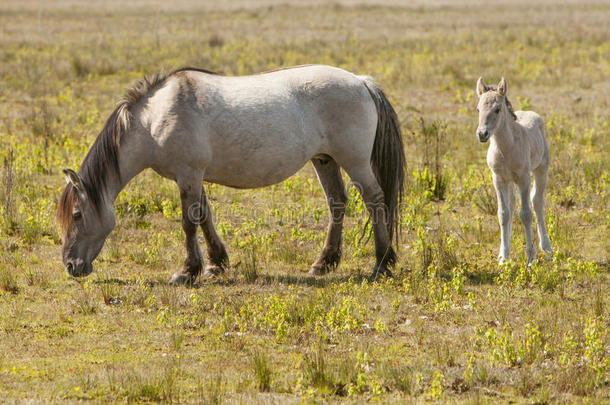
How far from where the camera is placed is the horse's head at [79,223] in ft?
25.0

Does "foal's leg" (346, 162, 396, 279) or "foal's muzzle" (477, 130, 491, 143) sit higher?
"foal's muzzle" (477, 130, 491, 143)

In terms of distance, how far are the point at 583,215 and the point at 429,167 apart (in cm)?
286

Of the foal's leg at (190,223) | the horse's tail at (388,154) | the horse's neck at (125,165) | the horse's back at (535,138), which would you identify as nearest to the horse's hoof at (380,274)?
the horse's tail at (388,154)

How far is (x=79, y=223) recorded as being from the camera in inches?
301

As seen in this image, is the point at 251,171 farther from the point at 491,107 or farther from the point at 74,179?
the point at 491,107

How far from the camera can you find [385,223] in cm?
843

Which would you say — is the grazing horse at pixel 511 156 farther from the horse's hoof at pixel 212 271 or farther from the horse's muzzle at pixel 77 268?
the horse's muzzle at pixel 77 268

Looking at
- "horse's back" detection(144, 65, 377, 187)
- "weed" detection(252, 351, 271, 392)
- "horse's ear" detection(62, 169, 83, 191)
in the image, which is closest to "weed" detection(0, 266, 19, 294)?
"horse's ear" detection(62, 169, 83, 191)

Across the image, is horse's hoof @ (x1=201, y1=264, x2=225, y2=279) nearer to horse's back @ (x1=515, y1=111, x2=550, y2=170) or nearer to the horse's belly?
the horse's belly

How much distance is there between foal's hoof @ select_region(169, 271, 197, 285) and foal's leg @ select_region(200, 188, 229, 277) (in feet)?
0.81

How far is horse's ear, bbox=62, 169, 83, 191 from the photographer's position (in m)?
7.40

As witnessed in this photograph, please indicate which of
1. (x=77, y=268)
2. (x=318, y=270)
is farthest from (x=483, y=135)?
(x=77, y=268)

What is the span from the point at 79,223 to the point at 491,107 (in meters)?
4.52

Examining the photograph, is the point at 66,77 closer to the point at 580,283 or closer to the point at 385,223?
the point at 385,223
